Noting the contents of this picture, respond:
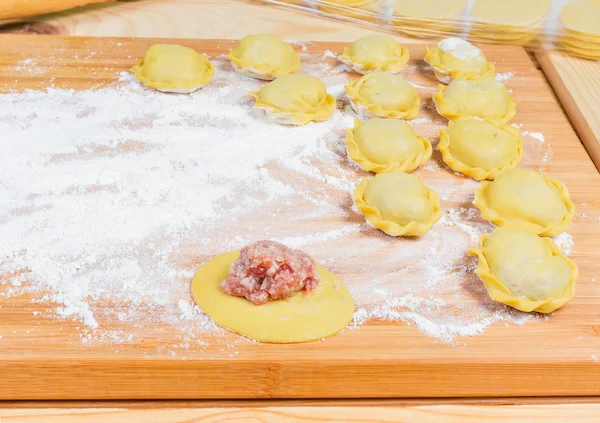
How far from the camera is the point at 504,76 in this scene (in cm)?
268

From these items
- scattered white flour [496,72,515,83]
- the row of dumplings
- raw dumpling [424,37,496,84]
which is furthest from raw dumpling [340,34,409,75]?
scattered white flour [496,72,515,83]

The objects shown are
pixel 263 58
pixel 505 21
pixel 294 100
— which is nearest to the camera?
pixel 294 100

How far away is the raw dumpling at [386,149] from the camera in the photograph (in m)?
2.12

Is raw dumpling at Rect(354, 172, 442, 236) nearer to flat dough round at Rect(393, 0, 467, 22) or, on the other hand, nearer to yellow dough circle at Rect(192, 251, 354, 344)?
yellow dough circle at Rect(192, 251, 354, 344)

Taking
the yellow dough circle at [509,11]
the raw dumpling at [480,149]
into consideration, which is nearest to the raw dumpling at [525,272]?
the raw dumpling at [480,149]

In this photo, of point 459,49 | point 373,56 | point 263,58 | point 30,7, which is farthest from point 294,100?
point 30,7

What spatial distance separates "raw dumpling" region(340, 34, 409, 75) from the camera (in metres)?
2.57

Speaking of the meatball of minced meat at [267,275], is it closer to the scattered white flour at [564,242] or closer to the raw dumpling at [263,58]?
the scattered white flour at [564,242]

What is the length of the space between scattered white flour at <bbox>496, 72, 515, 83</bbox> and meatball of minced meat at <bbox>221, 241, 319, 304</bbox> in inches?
55.4

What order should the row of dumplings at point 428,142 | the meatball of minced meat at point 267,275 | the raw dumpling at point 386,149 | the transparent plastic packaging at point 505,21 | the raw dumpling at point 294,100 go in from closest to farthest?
1. the meatball of minced meat at point 267,275
2. the row of dumplings at point 428,142
3. the raw dumpling at point 386,149
4. the raw dumpling at point 294,100
5. the transparent plastic packaging at point 505,21

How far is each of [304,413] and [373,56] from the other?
1.51m

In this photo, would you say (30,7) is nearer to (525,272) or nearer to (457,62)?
(457,62)

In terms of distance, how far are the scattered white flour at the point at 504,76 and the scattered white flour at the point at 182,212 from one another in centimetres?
41

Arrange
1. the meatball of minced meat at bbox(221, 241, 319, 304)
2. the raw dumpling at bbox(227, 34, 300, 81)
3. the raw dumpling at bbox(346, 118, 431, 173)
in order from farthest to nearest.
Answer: the raw dumpling at bbox(227, 34, 300, 81)
the raw dumpling at bbox(346, 118, 431, 173)
the meatball of minced meat at bbox(221, 241, 319, 304)
